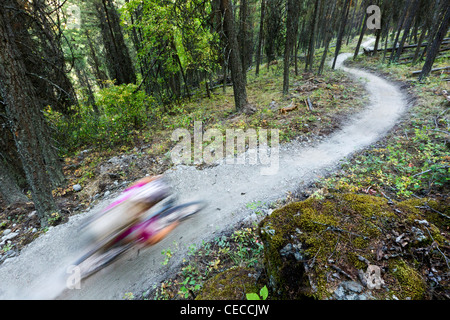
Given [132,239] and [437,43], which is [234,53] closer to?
[132,239]

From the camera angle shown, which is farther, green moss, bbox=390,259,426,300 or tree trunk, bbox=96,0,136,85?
tree trunk, bbox=96,0,136,85

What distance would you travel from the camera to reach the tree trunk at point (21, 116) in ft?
15.3

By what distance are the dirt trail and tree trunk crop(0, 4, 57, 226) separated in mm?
1153

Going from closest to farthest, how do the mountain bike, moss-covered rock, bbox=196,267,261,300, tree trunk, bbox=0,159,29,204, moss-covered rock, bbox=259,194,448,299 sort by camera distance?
moss-covered rock, bbox=259,194,448,299, moss-covered rock, bbox=196,267,261,300, the mountain bike, tree trunk, bbox=0,159,29,204

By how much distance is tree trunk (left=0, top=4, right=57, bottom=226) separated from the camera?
465cm

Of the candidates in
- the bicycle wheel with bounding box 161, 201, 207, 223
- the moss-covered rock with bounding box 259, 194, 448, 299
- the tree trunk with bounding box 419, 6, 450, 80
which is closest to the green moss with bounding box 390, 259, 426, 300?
the moss-covered rock with bounding box 259, 194, 448, 299

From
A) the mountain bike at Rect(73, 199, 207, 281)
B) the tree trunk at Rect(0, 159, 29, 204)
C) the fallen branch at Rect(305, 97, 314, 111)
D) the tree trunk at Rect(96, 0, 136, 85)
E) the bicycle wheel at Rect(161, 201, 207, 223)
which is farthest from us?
the tree trunk at Rect(96, 0, 136, 85)

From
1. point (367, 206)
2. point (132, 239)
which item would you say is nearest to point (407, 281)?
point (367, 206)

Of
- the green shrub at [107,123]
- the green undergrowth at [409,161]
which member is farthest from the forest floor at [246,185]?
the green shrub at [107,123]

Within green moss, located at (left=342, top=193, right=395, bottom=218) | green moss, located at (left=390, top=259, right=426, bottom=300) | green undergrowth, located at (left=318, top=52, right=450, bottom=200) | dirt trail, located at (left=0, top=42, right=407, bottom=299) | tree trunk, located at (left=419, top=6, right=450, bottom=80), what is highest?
tree trunk, located at (left=419, top=6, right=450, bottom=80)

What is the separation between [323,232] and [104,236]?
462 centimetres

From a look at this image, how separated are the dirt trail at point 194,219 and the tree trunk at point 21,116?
1153 mm

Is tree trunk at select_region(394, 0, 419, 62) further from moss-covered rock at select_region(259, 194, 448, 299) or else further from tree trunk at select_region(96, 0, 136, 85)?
tree trunk at select_region(96, 0, 136, 85)

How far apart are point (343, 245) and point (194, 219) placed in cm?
400
